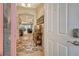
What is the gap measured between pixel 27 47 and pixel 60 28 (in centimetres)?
45

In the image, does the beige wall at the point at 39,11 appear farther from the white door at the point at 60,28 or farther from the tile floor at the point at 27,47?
the tile floor at the point at 27,47

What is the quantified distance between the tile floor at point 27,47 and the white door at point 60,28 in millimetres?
105

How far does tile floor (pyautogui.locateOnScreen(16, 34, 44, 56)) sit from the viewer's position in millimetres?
2432

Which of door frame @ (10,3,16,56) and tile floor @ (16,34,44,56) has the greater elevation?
door frame @ (10,3,16,56)

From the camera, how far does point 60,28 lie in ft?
8.13

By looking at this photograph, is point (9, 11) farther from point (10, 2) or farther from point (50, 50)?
point (50, 50)

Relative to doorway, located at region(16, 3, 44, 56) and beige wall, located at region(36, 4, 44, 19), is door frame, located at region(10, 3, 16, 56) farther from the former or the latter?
beige wall, located at region(36, 4, 44, 19)

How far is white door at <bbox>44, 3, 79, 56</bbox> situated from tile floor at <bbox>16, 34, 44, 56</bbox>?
0.11 meters

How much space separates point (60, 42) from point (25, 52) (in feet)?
1.42

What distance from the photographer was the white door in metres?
2.44

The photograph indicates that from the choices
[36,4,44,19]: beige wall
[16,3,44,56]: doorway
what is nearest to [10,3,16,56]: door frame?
[16,3,44,56]: doorway

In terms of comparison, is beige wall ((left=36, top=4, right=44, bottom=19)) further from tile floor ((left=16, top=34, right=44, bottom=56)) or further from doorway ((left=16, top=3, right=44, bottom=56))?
tile floor ((left=16, top=34, right=44, bottom=56))

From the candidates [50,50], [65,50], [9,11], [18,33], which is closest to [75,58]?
[65,50]

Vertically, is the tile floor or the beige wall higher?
the beige wall
